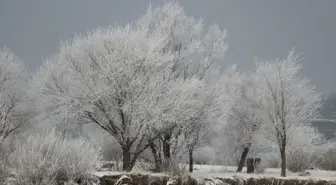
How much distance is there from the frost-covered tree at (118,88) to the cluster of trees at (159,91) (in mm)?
39

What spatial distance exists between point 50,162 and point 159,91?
677 centimetres

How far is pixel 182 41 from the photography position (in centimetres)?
2078

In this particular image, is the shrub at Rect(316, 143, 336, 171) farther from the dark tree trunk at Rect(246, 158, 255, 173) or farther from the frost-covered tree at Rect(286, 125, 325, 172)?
the dark tree trunk at Rect(246, 158, 255, 173)

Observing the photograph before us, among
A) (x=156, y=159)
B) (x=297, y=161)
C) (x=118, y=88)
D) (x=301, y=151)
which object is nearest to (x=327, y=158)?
(x=301, y=151)

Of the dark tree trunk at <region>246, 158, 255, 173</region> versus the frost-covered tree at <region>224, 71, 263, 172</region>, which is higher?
the frost-covered tree at <region>224, 71, 263, 172</region>

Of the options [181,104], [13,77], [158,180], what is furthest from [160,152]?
[13,77]

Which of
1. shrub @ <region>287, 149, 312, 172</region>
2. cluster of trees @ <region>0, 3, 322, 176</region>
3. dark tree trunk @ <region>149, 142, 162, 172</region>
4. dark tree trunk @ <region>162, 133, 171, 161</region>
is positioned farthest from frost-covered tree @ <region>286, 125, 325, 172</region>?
dark tree trunk @ <region>149, 142, 162, 172</region>

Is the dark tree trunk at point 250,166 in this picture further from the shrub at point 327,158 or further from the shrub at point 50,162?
the shrub at point 50,162

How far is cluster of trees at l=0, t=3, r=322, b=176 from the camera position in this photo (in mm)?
15625

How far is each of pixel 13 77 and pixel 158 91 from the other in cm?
1260

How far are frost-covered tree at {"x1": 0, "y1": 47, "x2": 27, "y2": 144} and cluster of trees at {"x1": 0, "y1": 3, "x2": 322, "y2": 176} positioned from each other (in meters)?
0.06

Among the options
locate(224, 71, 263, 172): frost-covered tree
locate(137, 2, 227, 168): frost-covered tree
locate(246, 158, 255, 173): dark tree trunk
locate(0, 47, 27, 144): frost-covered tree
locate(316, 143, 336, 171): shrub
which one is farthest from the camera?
locate(316, 143, 336, 171): shrub

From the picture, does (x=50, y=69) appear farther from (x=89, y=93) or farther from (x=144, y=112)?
(x=144, y=112)

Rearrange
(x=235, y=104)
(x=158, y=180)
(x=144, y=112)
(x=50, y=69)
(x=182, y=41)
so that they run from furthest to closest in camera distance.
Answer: (x=235, y=104)
(x=182, y=41)
(x=50, y=69)
(x=144, y=112)
(x=158, y=180)
